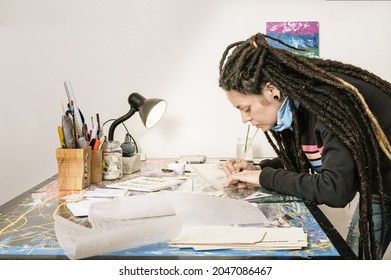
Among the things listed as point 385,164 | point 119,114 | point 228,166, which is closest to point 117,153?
point 228,166

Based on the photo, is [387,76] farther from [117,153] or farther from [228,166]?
[117,153]

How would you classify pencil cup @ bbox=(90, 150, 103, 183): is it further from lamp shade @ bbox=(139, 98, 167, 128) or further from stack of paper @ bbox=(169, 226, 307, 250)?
stack of paper @ bbox=(169, 226, 307, 250)

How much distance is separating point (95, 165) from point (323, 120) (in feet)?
2.49

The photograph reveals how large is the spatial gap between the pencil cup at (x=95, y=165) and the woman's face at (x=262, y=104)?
0.49 metres

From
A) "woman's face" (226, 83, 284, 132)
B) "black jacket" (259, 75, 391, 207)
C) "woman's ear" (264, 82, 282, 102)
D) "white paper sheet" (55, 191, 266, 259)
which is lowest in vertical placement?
"white paper sheet" (55, 191, 266, 259)

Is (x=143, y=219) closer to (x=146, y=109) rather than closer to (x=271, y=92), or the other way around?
(x=271, y=92)

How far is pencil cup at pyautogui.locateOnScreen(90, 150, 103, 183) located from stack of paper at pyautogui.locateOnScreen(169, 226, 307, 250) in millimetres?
635

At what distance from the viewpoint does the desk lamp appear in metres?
1.71

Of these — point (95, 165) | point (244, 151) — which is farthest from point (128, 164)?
point (244, 151)

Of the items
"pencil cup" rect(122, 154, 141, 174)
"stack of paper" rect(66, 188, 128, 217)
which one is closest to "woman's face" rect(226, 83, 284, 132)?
"stack of paper" rect(66, 188, 128, 217)

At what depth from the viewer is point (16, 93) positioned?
6.63 feet

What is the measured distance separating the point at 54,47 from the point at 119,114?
427mm

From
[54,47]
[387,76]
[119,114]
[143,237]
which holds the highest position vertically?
[54,47]

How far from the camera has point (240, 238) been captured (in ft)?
2.73
